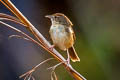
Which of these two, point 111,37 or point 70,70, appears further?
point 111,37

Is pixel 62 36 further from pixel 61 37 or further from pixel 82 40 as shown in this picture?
pixel 82 40

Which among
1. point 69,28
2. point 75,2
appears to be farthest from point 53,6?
point 69,28

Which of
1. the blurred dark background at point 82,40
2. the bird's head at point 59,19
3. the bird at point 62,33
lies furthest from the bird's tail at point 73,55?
the blurred dark background at point 82,40

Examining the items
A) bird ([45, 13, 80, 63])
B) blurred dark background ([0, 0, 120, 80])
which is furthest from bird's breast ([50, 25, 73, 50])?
blurred dark background ([0, 0, 120, 80])

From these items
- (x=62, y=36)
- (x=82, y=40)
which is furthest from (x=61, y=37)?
(x=82, y=40)

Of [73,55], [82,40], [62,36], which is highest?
[62,36]

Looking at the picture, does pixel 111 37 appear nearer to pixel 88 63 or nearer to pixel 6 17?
pixel 88 63
